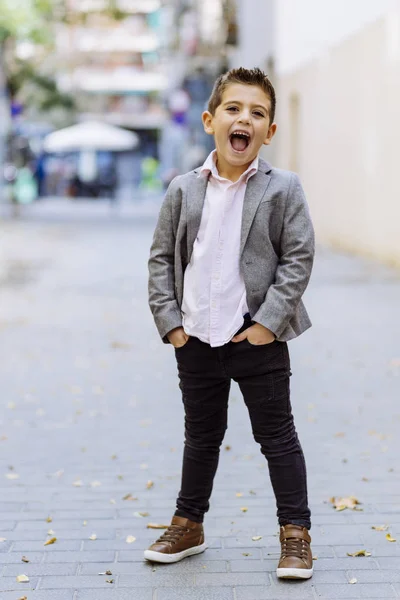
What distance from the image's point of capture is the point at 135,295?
12352mm

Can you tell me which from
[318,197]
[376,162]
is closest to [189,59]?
[318,197]

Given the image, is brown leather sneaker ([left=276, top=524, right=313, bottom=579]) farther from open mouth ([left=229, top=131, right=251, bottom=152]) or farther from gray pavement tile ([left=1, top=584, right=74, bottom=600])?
open mouth ([left=229, top=131, right=251, bottom=152])

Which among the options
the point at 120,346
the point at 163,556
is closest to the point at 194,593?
the point at 163,556

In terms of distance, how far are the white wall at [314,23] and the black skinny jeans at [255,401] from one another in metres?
11.7

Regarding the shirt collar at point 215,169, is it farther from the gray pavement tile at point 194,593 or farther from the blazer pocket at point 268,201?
the gray pavement tile at point 194,593

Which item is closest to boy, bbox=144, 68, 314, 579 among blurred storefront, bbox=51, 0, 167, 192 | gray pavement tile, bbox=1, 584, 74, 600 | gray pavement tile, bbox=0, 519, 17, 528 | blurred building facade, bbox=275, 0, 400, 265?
gray pavement tile, bbox=1, 584, 74, 600

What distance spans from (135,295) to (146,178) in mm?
37406

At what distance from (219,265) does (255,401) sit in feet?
1.66

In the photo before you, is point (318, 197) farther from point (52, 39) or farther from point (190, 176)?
point (190, 176)

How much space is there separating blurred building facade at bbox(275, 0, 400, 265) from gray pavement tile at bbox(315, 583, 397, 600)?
10933mm

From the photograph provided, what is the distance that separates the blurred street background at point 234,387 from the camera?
409 cm

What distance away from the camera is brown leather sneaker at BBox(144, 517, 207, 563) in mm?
4027

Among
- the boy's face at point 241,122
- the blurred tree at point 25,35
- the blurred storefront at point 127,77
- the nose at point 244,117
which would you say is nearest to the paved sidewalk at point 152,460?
the boy's face at point 241,122

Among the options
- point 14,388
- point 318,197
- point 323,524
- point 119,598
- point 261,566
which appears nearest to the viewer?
point 119,598
